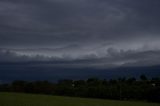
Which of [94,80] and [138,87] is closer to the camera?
[138,87]

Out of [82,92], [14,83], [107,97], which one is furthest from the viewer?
[14,83]

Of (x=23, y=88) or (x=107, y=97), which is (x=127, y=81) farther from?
(x=23, y=88)

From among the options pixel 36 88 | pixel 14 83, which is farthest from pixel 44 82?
pixel 14 83

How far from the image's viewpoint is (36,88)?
267 feet

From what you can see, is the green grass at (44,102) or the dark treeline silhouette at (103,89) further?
the dark treeline silhouette at (103,89)

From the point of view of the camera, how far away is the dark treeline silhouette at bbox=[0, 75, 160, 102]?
6438 cm

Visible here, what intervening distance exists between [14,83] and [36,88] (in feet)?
31.9

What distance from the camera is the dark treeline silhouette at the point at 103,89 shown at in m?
64.4

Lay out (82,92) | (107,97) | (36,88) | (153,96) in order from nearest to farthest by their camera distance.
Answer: (153,96) < (107,97) < (82,92) < (36,88)

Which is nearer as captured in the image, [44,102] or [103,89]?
[44,102]

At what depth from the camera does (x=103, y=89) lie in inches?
2795

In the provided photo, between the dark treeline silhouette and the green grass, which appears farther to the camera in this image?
the dark treeline silhouette

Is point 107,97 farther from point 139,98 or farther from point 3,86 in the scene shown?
point 3,86

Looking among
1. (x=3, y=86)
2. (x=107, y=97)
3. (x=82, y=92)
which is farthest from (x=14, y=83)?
(x=107, y=97)
